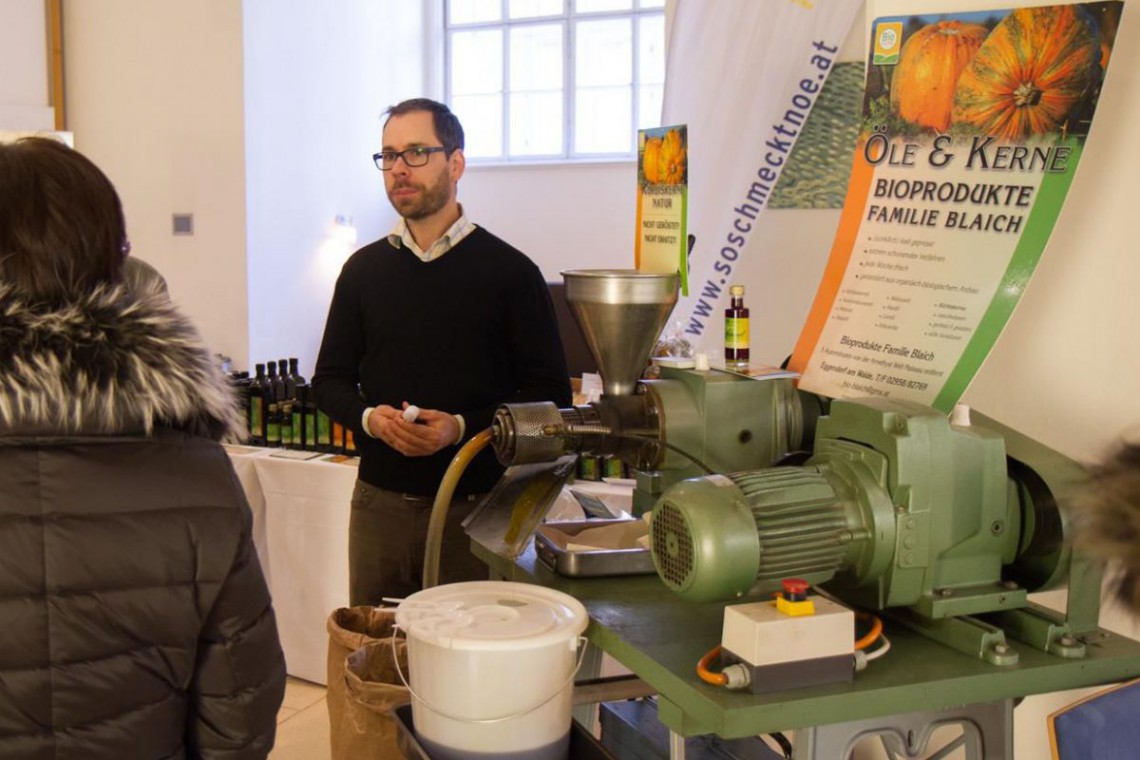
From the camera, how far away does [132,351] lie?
1308mm

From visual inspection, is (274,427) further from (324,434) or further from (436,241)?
(436,241)

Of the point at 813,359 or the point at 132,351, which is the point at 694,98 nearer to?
the point at 813,359

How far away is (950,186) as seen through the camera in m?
1.57

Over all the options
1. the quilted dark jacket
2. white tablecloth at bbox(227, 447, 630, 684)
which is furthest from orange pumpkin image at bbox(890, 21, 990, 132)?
white tablecloth at bbox(227, 447, 630, 684)

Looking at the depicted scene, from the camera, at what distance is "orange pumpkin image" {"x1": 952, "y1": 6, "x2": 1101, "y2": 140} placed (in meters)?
1.45

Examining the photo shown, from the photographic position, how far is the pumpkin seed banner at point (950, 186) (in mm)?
1464

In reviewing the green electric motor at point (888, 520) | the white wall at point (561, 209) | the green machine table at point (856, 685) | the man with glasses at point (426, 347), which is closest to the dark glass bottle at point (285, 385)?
the man with glasses at point (426, 347)

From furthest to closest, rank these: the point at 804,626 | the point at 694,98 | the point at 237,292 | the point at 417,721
Answer: the point at 237,292 → the point at 694,98 → the point at 417,721 → the point at 804,626

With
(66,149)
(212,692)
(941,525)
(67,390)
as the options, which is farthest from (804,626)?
(66,149)

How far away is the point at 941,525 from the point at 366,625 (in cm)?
132

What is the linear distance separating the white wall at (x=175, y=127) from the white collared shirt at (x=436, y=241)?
299cm

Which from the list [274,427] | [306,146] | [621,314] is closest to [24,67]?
[306,146]

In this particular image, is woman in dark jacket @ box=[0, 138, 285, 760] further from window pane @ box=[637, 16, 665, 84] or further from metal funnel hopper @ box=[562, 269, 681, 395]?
window pane @ box=[637, 16, 665, 84]

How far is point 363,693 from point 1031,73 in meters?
1.48
